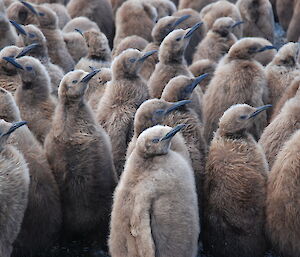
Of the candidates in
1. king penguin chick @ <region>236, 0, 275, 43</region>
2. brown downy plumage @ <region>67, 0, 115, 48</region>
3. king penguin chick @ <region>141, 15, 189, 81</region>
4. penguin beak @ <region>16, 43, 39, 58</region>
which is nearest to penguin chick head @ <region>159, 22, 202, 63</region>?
king penguin chick @ <region>141, 15, 189, 81</region>

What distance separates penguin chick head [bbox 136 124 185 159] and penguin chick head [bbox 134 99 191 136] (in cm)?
36

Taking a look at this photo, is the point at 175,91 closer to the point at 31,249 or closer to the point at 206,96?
the point at 206,96

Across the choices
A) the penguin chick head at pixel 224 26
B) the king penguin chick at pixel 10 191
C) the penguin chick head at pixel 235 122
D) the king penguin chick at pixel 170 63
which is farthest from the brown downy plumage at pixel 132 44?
the king penguin chick at pixel 10 191

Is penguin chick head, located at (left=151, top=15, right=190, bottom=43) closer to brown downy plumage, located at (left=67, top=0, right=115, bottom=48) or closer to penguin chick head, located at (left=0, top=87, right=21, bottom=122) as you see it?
brown downy plumage, located at (left=67, top=0, right=115, bottom=48)

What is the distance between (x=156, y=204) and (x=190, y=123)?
87 centimetres

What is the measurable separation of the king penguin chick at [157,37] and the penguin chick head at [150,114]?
1.76 meters

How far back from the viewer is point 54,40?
20.0 feet

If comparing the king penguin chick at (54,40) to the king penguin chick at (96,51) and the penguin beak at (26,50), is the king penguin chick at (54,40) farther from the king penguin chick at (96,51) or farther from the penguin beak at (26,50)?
the penguin beak at (26,50)

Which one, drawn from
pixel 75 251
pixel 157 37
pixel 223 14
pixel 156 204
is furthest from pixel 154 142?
pixel 223 14

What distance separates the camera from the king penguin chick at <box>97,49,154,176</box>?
4402 millimetres

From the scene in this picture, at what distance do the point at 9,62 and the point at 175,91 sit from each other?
1.29 meters

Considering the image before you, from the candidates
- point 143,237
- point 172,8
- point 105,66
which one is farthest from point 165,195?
point 172,8

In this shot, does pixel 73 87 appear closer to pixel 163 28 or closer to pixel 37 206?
pixel 37 206

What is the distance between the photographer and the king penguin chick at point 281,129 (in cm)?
418
